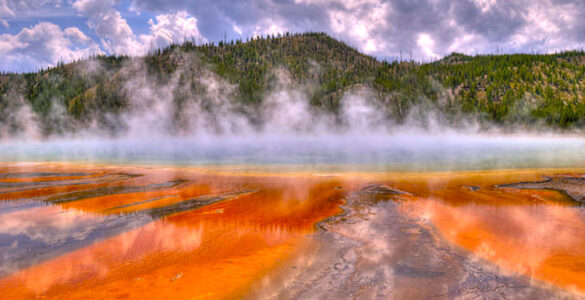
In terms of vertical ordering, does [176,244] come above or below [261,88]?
below

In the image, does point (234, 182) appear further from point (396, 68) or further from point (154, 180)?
point (396, 68)

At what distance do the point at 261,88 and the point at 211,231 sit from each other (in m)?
161

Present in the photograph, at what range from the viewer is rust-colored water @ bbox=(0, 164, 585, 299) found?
237 inches

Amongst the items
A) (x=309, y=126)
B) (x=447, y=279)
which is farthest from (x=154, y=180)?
(x=309, y=126)

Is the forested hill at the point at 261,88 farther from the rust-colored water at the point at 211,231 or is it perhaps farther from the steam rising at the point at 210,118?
the rust-colored water at the point at 211,231

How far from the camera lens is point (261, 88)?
166250mm

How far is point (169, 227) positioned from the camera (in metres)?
9.13

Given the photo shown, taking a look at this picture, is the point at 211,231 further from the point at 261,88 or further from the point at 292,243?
the point at 261,88

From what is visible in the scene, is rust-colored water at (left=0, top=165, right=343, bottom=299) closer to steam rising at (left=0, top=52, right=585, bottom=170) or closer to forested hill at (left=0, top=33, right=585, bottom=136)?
steam rising at (left=0, top=52, right=585, bottom=170)

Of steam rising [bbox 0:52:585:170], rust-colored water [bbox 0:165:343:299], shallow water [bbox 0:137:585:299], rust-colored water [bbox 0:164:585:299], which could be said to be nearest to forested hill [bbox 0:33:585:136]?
steam rising [bbox 0:52:585:170]

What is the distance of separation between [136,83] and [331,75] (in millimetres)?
93726

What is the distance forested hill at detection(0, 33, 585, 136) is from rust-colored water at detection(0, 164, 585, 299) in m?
140

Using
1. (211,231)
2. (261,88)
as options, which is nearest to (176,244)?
(211,231)

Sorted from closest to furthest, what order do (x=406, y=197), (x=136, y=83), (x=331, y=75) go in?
(x=406, y=197)
(x=136, y=83)
(x=331, y=75)
